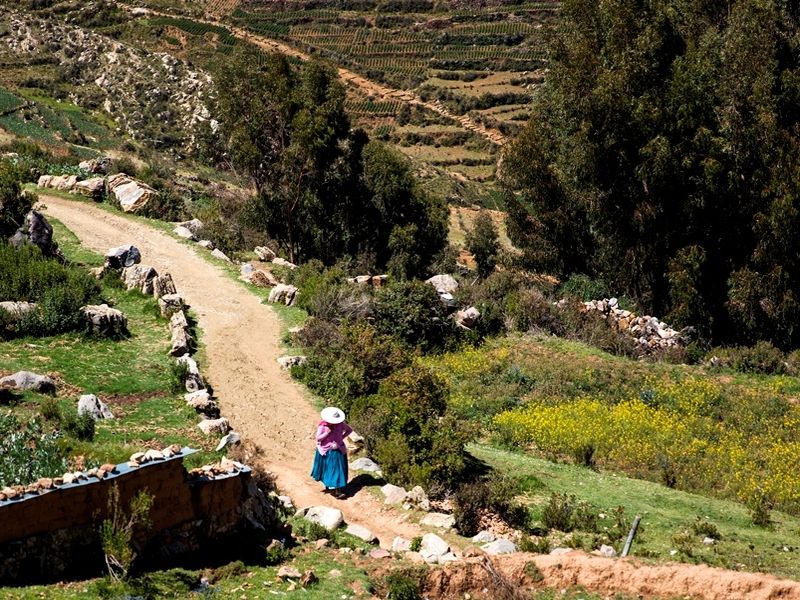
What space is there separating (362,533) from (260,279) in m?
13.5

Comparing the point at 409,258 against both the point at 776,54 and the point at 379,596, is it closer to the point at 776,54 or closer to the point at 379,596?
the point at 776,54

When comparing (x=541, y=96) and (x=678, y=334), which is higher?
(x=541, y=96)

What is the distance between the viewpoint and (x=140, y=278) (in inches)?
873

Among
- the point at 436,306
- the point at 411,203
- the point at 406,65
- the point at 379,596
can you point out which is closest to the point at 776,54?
the point at 411,203

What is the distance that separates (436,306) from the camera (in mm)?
23500

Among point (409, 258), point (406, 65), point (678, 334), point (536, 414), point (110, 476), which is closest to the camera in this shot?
point (110, 476)

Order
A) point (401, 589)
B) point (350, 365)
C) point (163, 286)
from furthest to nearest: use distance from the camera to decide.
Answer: point (163, 286) → point (350, 365) → point (401, 589)

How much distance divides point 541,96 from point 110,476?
29018 mm

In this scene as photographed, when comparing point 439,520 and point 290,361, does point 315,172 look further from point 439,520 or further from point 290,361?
point 439,520

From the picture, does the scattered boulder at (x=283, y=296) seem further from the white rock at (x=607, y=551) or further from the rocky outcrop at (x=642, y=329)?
the white rock at (x=607, y=551)

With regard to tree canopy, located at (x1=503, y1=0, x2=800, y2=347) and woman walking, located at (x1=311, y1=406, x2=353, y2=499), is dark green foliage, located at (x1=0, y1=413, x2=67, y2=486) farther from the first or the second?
tree canopy, located at (x1=503, y1=0, x2=800, y2=347)

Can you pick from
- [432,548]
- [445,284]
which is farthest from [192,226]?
[432,548]

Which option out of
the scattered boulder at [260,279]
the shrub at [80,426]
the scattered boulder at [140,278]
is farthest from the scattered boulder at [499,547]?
the scattered boulder at [260,279]

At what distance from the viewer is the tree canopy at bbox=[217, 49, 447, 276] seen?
3117 centimetres
